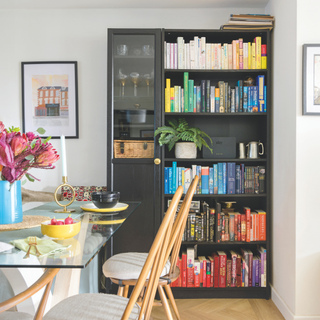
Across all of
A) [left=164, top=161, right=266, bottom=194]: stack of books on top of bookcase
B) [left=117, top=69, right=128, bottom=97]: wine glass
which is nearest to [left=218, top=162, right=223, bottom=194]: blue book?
[left=164, top=161, right=266, bottom=194]: stack of books on top of bookcase

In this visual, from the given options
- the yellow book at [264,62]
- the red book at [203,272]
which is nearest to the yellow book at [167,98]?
the yellow book at [264,62]

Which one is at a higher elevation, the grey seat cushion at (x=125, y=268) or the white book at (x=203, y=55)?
→ the white book at (x=203, y=55)

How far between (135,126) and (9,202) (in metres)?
1.29

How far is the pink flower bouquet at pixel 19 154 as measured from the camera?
119cm

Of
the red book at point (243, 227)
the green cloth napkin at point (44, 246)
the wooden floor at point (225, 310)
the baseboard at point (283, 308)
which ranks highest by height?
the green cloth napkin at point (44, 246)

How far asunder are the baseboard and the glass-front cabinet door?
1045mm

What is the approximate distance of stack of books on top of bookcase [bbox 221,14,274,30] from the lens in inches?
91.0

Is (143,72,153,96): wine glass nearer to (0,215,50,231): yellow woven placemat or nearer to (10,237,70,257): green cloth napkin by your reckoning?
(0,215,50,231): yellow woven placemat

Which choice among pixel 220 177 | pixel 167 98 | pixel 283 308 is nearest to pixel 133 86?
pixel 167 98

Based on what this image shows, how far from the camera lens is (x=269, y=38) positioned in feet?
7.72

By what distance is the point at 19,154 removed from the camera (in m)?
1.23

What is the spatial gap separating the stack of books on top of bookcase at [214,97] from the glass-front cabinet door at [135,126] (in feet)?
0.47

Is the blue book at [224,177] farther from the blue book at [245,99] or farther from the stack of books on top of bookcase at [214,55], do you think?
the stack of books on top of bookcase at [214,55]

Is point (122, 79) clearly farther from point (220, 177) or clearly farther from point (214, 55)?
point (220, 177)
